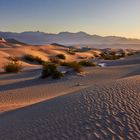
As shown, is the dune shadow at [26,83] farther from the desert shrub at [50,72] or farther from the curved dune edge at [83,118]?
the curved dune edge at [83,118]

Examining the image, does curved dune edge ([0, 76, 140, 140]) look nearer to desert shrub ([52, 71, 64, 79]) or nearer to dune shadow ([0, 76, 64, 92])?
dune shadow ([0, 76, 64, 92])

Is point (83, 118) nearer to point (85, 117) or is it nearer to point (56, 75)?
point (85, 117)

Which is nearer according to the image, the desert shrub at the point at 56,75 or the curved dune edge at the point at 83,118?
the curved dune edge at the point at 83,118

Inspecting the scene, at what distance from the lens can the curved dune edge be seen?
8.86 m

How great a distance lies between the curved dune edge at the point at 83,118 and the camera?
8859 mm

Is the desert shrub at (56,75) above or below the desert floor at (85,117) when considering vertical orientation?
below

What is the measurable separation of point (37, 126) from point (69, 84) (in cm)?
1246

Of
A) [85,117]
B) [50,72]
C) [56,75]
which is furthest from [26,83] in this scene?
[85,117]

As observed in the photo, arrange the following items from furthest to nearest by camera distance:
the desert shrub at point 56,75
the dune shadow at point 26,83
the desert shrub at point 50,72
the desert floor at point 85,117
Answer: the desert shrub at point 50,72, the desert shrub at point 56,75, the dune shadow at point 26,83, the desert floor at point 85,117

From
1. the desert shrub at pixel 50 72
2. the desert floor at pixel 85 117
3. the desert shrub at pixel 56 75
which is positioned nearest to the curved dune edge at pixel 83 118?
the desert floor at pixel 85 117

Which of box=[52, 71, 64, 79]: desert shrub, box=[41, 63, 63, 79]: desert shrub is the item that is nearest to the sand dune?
box=[52, 71, 64, 79]: desert shrub

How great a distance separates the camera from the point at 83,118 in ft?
32.4

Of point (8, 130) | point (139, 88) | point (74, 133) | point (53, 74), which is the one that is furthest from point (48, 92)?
point (74, 133)

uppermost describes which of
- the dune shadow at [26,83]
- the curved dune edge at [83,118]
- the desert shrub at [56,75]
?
the curved dune edge at [83,118]
